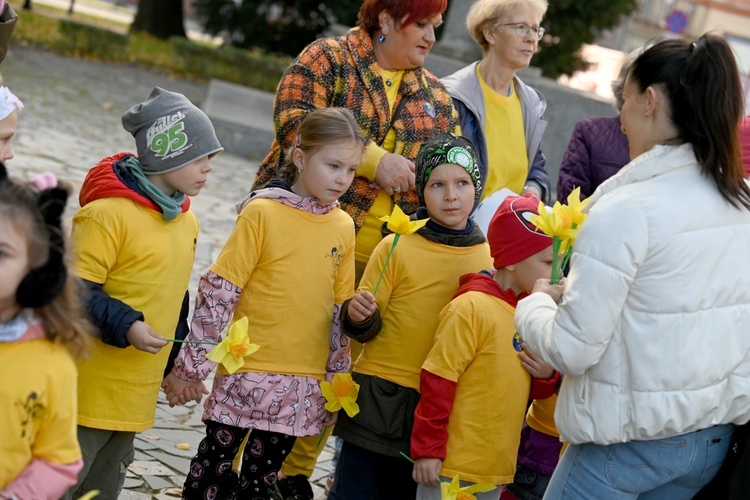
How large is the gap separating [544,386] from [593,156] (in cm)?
172

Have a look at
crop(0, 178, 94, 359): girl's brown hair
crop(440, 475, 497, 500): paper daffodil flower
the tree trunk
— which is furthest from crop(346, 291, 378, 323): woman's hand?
the tree trunk

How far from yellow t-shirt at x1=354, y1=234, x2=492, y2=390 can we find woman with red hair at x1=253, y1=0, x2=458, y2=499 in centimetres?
42

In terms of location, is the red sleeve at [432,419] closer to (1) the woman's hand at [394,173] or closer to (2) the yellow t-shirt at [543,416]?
(2) the yellow t-shirt at [543,416]

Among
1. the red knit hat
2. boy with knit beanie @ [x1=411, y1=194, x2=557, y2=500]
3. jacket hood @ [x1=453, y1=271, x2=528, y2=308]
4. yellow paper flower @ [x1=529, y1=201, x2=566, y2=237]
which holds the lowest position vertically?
boy with knit beanie @ [x1=411, y1=194, x2=557, y2=500]

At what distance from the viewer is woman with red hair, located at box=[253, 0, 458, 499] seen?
14.0 ft

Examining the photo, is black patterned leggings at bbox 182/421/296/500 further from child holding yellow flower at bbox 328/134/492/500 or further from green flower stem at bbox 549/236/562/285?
green flower stem at bbox 549/236/562/285

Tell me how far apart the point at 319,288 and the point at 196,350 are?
49 centimetres

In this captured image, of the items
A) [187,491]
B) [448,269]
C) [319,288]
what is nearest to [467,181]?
[448,269]

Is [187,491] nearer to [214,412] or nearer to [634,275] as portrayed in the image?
[214,412]

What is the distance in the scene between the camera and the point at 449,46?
10.5 meters

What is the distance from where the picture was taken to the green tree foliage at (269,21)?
69.6ft

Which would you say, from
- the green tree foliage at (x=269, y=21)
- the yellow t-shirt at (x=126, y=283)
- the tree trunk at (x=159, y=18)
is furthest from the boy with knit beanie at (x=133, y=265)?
the tree trunk at (x=159, y=18)

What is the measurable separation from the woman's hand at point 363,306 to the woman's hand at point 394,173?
619 mm

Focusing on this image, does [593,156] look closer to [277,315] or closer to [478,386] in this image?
[478,386]
